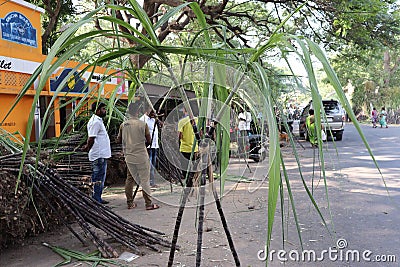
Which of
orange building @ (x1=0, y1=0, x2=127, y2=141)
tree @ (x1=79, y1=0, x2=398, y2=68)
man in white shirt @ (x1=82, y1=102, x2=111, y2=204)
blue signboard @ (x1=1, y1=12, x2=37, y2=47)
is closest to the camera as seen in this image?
man in white shirt @ (x1=82, y1=102, x2=111, y2=204)

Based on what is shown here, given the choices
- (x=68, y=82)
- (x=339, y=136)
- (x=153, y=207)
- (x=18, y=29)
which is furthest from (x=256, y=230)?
(x=339, y=136)

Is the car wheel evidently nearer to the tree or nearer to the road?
the tree

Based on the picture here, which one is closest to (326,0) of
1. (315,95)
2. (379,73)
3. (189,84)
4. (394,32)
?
(394,32)

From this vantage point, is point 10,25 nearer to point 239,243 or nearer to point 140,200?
point 140,200

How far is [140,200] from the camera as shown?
686cm

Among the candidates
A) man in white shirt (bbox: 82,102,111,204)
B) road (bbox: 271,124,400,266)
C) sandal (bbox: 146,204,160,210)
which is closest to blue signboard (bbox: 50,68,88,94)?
man in white shirt (bbox: 82,102,111,204)

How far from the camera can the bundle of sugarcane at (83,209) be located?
13.0 ft

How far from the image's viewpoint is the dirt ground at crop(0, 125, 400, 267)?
390 centimetres

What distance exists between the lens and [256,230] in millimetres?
4996

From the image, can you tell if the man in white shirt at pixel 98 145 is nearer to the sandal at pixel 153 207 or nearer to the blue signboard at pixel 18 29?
the sandal at pixel 153 207

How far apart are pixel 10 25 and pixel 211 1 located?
31.5ft

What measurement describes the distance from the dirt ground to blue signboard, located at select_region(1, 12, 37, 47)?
3467mm

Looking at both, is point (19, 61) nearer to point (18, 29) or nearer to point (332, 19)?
point (18, 29)

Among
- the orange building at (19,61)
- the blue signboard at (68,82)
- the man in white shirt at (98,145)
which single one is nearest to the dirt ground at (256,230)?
the man in white shirt at (98,145)
